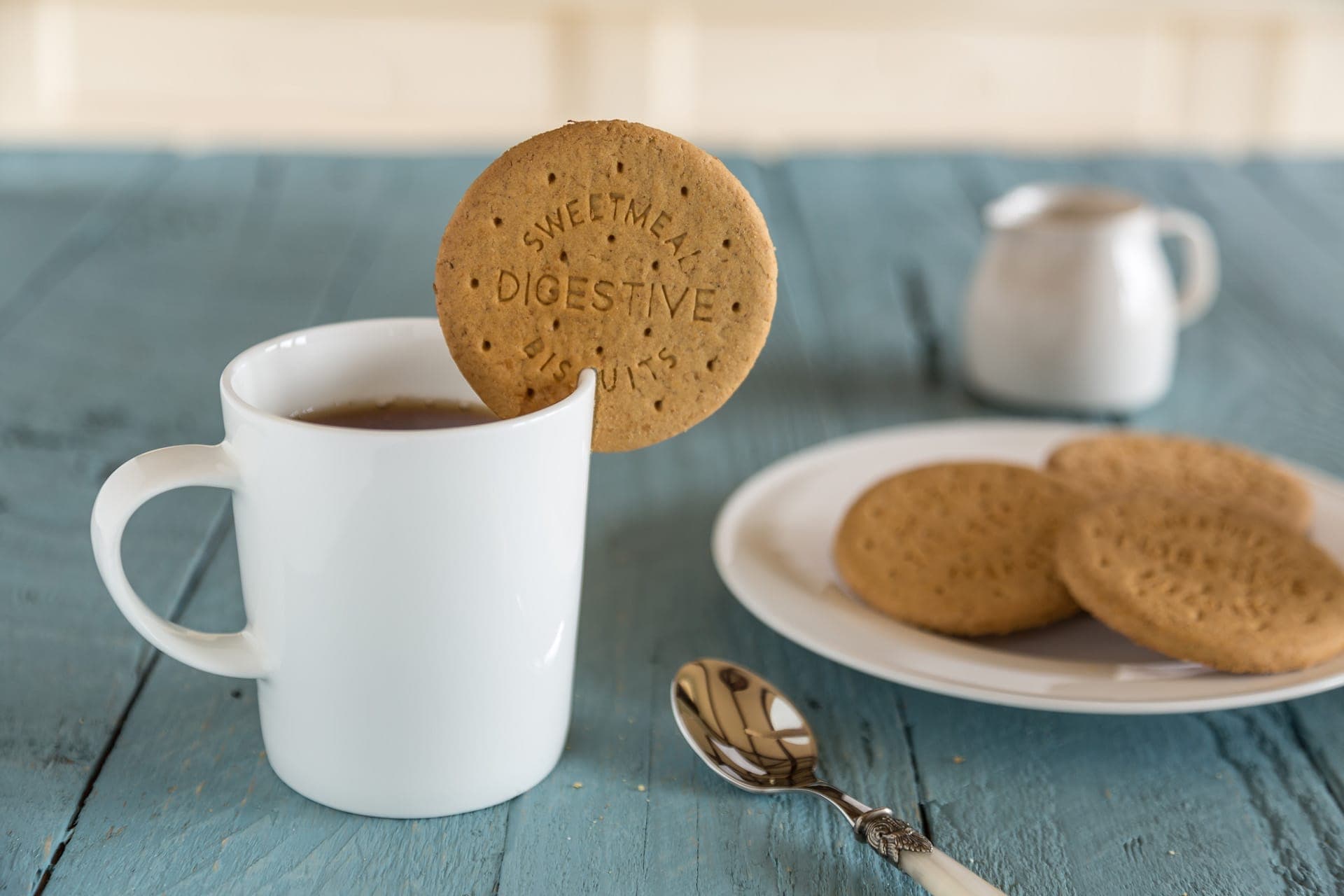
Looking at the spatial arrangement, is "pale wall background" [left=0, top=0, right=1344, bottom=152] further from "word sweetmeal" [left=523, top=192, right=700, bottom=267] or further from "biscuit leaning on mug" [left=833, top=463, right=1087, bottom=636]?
"word sweetmeal" [left=523, top=192, right=700, bottom=267]

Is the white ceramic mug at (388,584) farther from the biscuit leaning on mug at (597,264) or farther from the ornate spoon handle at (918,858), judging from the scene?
the ornate spoon handle at (918,858)

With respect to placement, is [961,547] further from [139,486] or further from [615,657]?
[139,486]

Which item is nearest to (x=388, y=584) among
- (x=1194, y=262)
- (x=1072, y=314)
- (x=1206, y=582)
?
(x=1206, y=582)

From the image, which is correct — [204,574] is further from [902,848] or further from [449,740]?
[902,848]

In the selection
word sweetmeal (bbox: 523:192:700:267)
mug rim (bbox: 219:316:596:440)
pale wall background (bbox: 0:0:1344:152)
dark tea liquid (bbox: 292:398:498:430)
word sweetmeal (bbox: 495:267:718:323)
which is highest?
word sweetmeal (bbox: 523:192:700:267)

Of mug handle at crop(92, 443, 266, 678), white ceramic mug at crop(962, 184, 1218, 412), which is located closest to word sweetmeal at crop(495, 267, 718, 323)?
mug handle at crop(92, 443, 266, 678)
